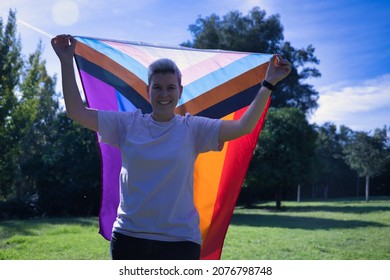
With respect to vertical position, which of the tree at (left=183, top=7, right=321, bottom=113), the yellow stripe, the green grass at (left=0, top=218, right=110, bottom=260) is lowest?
the green grass at (left=0, top=218, right=110, bottom=260)

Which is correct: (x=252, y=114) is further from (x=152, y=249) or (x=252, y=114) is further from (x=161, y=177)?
(x=152, y=249)

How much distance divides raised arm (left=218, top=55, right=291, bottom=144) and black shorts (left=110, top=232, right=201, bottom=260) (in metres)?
0.56

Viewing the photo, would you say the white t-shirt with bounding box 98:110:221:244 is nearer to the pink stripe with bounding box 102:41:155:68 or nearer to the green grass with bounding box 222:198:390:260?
the pink stripe with bounding box 102:41:155:68

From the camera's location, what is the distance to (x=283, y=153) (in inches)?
→ 761

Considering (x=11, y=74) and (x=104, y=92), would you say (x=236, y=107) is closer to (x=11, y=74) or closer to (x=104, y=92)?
(x=104, y=92)

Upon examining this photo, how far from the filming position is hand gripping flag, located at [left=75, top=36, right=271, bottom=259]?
2943mm

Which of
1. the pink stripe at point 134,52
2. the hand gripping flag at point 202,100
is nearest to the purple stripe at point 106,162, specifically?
the hand gripping flag at point 202,100

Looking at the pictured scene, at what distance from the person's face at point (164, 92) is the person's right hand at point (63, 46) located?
504mm

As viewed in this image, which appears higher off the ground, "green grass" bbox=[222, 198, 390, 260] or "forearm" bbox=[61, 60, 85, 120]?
"forearm" bbox=[61, 60, 85, 120]

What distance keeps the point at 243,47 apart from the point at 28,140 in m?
13.4

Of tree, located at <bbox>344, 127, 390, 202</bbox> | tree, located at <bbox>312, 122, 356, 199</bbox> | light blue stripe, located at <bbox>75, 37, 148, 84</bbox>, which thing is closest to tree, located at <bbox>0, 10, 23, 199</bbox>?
light blue stripe, located at <bbox>75, 37, 148, 84</bbox>

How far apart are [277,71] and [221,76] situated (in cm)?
100

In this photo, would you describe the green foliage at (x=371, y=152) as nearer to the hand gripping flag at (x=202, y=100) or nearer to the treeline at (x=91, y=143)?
the treeline at (x=91, y=143)
